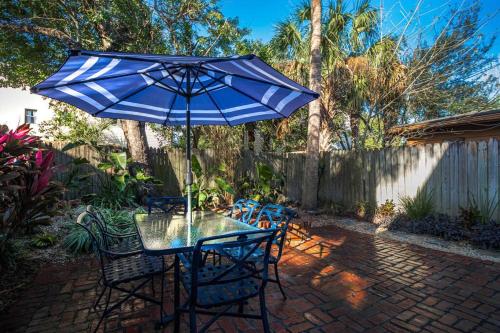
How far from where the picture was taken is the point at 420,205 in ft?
18.7

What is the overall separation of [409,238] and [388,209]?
4.92 ft

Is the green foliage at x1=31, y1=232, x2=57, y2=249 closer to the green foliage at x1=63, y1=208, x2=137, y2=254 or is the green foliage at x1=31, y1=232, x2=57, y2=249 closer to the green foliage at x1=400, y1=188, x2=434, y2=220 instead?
the green foliage at x1=63, y1=208, x2=137, y2=254

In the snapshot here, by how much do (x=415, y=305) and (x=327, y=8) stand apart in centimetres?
838

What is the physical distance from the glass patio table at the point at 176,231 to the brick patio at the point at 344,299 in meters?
0.58

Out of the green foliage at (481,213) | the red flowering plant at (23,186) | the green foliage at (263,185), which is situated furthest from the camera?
the green foliage at (263,185)

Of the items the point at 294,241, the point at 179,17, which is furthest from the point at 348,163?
the point at 179,17

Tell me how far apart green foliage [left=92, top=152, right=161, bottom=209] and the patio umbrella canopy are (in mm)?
3096

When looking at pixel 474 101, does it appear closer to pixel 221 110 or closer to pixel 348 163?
pixel 348 163

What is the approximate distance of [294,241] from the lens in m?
4.64

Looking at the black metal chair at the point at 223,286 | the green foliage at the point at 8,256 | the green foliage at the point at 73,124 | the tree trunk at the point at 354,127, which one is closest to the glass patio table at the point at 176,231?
the black metal chair at the point at 223,286

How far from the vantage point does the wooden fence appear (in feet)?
16.7

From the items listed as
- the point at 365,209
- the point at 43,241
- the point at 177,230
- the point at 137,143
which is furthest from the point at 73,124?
the point at 177,230

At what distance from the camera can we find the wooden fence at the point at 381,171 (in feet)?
16.7

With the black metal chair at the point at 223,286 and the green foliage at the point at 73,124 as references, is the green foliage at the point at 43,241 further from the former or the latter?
the green foliage at the point at 73,124
